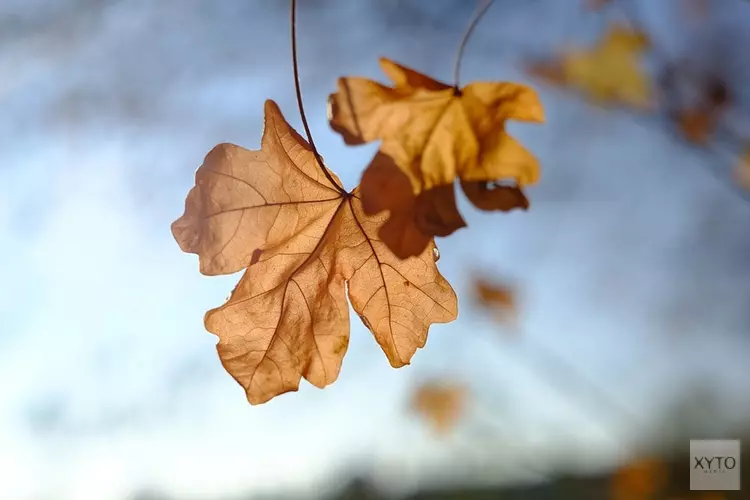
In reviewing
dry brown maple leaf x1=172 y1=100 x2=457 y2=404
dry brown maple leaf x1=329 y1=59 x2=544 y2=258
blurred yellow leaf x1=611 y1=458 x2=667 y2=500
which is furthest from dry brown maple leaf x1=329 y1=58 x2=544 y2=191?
blurred yellow leaf x1=611 y1=458 x2=667 y2=500

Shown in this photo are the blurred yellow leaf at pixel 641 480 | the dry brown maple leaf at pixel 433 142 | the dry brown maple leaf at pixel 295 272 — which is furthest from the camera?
the blurred yellow leaf at pixel 641 480

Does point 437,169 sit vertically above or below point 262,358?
above

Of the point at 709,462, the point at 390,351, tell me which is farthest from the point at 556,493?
the point at 390,351

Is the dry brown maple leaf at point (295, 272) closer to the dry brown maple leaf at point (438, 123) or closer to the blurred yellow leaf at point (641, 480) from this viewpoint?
the dry brown maple leaf at point (438, 123)

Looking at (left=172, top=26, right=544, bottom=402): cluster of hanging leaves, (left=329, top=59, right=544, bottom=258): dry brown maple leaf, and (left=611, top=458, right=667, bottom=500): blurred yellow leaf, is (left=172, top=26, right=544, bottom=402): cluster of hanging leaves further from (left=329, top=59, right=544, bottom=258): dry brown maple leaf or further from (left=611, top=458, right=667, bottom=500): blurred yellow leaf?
(left=611, top=458, right=667, bottom=500): blurred yellow leaf

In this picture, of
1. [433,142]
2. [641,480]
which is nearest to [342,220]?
[433,142]

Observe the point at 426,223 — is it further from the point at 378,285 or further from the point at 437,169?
the point at 378,285

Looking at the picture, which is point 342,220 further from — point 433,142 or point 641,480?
point 641,480

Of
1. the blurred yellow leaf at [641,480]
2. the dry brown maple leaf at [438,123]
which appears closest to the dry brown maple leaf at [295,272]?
the dry brown maple leaf at [438,123]
